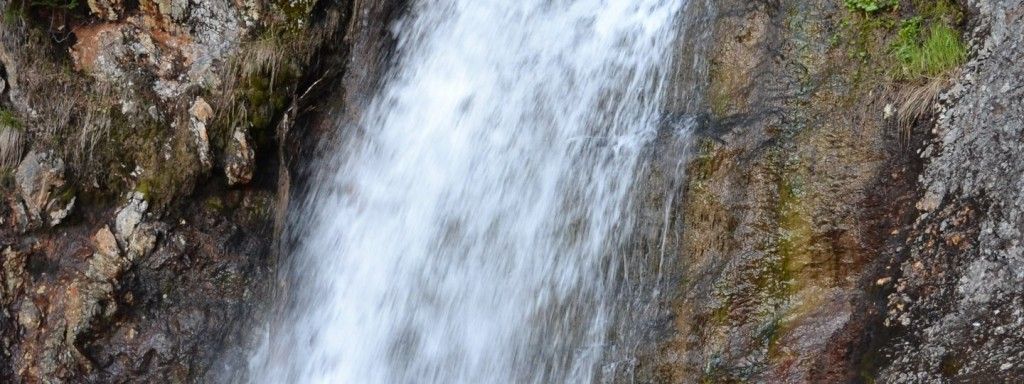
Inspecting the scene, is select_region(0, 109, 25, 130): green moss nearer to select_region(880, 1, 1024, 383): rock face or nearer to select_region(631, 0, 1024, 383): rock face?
select_region(631, 0, 1024, 383): rock face

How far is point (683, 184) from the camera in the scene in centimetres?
382

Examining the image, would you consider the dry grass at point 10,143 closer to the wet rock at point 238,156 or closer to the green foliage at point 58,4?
the green foliage at point 58,4

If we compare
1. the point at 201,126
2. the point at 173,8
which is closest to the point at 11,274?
the point at 201,126

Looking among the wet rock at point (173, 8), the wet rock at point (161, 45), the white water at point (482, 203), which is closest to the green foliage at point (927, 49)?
the white water at point (482, 203)

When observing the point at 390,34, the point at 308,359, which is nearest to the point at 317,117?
the point at 390,34

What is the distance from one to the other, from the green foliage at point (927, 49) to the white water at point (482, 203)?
1128mm

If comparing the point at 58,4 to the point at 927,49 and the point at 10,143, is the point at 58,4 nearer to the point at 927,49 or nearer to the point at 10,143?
the point at 10,143

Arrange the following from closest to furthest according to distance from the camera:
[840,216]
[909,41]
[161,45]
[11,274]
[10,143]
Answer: [840,216]
[909,41]
[11,274]
[10,143]
[161,45]

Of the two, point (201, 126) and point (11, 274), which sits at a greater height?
point (201, 126)

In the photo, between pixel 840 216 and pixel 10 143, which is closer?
pixel 840 216

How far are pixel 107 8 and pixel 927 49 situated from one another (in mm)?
4623

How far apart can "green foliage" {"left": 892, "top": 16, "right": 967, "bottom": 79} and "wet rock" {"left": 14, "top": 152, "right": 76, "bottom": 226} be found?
465 centimetres

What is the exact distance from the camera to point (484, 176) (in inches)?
178

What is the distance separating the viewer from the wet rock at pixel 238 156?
16.0ft
